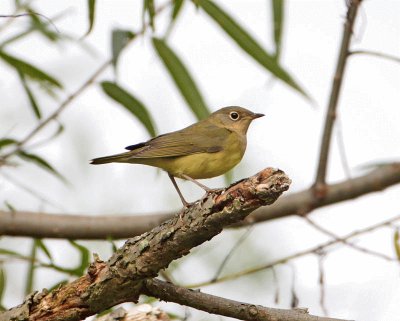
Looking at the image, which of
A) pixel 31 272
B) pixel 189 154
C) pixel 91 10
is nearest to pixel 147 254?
pixel 91 10

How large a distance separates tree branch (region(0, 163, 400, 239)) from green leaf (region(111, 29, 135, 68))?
1062 mm

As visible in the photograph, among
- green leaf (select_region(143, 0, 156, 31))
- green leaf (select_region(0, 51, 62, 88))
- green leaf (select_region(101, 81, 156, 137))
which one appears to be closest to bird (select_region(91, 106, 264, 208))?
green leaf (select_region(101, 81, 156, 137))

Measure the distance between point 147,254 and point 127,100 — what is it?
204 centimetres

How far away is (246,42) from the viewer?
5.24m

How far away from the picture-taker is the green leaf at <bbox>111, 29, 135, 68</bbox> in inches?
203

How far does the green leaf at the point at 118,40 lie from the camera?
5148 mm

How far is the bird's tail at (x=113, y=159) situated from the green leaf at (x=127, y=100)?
248mm

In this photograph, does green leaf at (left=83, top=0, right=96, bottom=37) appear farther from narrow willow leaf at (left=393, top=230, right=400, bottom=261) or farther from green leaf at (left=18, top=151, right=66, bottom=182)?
narrow willow leaf at (left=393, top=230, right=400, bottom=261)

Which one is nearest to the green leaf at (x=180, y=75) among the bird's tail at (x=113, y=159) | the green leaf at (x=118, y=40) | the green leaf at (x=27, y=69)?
the green leaf at (x=118, y=40)

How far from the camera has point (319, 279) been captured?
4.86 meters

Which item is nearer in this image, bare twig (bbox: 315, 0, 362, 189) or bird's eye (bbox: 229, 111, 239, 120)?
bare twig (bbox: 315, 0, 362, 189)

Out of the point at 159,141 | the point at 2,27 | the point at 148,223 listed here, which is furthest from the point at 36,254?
the point at 2,27

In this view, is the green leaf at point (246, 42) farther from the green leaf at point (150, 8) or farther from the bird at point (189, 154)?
the bird at point (189, 154)

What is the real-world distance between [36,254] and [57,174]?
50cm
